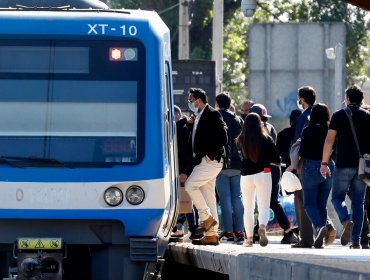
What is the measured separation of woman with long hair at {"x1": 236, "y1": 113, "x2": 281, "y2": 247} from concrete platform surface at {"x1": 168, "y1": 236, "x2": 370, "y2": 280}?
1.17 meters

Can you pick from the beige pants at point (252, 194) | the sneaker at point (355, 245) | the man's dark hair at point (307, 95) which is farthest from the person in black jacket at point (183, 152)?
the sneaker at point (355, 245)

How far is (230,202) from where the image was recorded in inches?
757

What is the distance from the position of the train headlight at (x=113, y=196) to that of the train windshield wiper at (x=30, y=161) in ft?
1.52

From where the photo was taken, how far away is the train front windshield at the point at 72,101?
1422cm

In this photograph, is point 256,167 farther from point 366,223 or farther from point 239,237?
point 239,237

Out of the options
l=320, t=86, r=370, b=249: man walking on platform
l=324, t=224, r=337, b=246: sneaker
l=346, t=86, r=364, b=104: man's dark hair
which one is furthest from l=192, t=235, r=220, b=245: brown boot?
l=346, t=86, r=364, b=104: man's dark hair

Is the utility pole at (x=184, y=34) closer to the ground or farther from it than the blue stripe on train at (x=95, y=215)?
farther from it

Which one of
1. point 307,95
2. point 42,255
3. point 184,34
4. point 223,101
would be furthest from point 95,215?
point 184,34

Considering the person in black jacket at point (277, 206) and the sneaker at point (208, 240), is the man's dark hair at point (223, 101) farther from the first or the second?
A: the sneaker at point (208, 240)

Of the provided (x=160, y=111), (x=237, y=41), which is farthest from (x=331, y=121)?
(x=237, y=41)

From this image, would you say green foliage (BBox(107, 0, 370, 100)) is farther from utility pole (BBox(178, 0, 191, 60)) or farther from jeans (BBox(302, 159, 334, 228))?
jeans (BBox(302, 159, 334, 228))

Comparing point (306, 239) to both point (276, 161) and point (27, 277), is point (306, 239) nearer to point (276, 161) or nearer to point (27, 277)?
point (276, 161)

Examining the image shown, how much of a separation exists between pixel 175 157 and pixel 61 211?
2.41 metres

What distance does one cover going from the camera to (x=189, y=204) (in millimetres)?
17984
